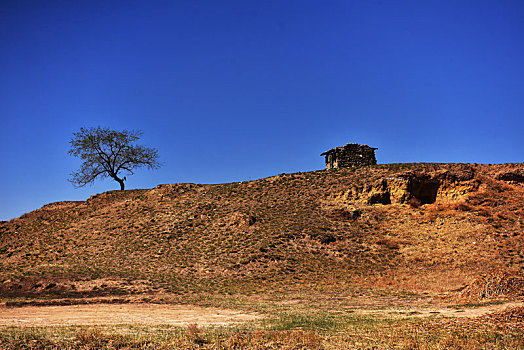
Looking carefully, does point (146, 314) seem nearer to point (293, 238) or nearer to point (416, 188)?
point (293, 238)

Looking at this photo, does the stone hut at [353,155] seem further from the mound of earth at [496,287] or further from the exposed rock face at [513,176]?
the mound of earth at [496,287]

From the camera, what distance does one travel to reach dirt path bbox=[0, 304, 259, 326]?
1616 cm

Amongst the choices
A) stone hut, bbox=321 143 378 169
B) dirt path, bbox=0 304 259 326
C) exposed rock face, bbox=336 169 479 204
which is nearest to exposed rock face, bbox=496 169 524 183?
exposed rock face, bbox=336 169 479 204

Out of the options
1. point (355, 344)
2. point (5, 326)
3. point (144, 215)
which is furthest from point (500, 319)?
point (144, 215)

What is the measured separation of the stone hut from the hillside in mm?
2911

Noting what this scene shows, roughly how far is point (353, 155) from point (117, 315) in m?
38.6

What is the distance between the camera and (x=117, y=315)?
18703mm

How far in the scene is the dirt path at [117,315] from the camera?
16156 millimetres

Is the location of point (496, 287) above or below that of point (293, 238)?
below

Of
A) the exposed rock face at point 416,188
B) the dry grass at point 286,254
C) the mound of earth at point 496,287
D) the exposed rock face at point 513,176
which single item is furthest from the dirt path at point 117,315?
the exposed rock face at point 513,176

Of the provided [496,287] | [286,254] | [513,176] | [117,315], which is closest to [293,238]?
[286,254]

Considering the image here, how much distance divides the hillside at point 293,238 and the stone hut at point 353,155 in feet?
9.55

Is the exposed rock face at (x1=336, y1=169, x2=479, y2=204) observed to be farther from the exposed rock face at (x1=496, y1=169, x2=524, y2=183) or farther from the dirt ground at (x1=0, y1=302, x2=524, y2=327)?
the dirt ground at (x1=0, y1=302, x2=524, y2=327)

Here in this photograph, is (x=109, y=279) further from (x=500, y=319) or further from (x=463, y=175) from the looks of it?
(x=463, y=175)
